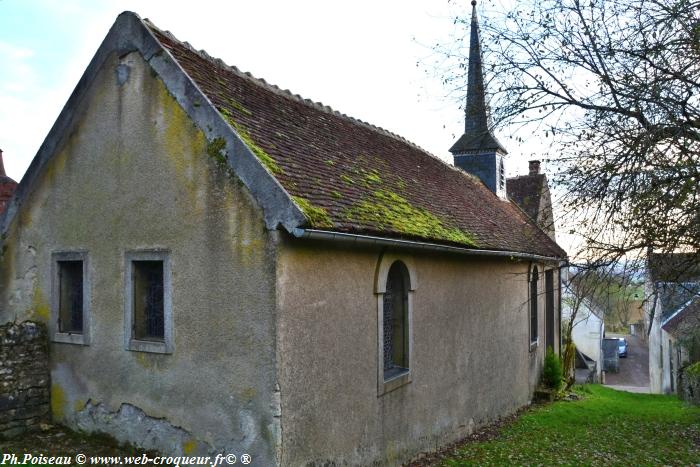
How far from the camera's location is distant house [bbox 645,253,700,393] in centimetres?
761

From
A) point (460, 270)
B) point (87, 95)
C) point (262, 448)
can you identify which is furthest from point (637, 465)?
point (87, 95)

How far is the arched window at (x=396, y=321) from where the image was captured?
29.4 ft

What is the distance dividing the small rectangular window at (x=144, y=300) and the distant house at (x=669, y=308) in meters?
6.43

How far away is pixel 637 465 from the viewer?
9.17 meters

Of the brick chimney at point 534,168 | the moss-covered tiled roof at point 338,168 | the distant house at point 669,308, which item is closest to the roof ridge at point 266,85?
the moss-covered tiled roof at point 338,168

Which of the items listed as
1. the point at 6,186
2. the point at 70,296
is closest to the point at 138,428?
the point at 70,296

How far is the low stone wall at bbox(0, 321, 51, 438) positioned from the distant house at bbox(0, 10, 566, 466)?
183 mm

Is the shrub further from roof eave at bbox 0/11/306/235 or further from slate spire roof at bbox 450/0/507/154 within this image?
roof eave at bbox 0/11/306/235

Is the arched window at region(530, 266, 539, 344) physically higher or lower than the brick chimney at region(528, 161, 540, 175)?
lower

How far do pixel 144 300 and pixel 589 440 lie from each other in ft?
29.0

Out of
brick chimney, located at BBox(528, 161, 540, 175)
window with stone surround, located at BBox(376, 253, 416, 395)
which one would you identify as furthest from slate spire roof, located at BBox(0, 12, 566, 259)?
brick chimney, located at BBox(528, 161, 540, 175)

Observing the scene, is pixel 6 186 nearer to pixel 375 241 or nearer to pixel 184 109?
pixel 184 109

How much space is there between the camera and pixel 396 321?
360 inches

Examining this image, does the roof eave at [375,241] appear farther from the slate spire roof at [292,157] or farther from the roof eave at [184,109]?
the roof eave at [184,109]
